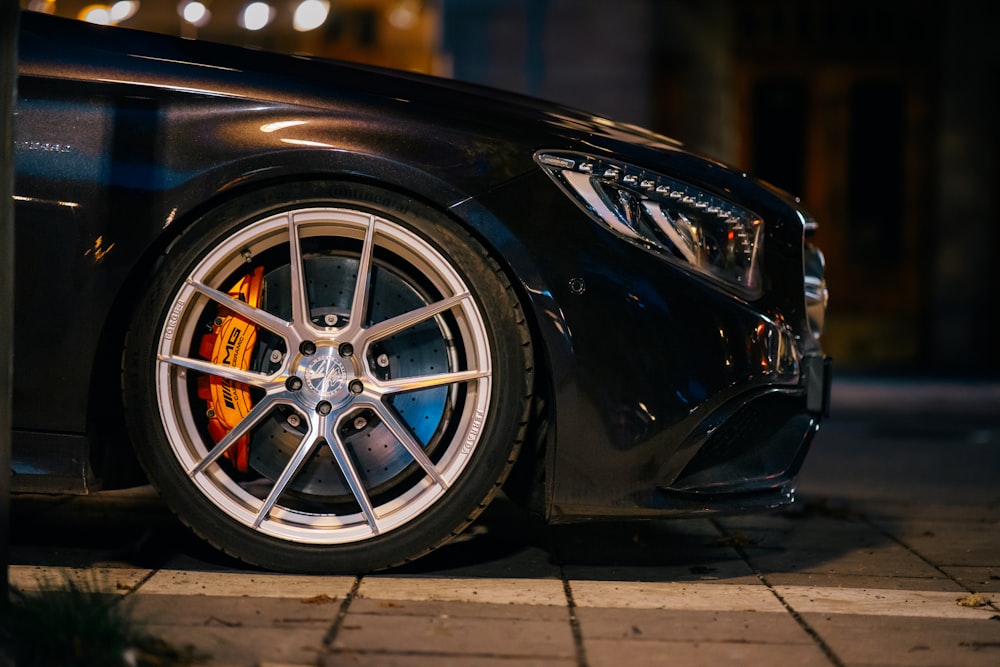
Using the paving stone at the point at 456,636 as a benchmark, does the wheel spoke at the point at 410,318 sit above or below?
above

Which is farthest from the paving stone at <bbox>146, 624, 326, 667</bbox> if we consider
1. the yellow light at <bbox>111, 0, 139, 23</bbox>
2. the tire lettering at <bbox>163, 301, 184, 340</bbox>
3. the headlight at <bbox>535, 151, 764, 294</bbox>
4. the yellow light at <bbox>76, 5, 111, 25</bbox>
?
the yellow light at <bbox>111, 0, 139, 23</bbox>

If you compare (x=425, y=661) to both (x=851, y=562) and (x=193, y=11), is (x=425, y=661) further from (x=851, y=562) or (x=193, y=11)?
(x=193, y=11)

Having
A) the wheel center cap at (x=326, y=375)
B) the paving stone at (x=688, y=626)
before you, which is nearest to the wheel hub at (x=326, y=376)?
the wheel center cap at (x=326, y=375)

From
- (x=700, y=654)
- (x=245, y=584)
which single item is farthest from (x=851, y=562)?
(x=245, y=584)

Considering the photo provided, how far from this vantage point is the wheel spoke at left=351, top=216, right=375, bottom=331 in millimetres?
3469

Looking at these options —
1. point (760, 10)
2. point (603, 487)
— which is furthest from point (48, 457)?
point (760, 10)

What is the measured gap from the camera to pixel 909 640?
3.10 meters

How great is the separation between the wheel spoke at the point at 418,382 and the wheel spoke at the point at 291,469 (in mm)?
192

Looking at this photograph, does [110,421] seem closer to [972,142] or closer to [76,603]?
[76,603]

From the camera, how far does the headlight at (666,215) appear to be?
346 centimetres

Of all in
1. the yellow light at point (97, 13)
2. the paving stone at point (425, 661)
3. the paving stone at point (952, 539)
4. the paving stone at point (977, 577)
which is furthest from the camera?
the yellow light at point (97, 13)

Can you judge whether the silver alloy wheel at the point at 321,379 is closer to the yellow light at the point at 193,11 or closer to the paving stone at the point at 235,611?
the paving stone at the point at 235,611

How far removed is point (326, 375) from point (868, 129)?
34.7 ft

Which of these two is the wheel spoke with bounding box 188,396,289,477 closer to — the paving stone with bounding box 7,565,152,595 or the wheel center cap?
the wheel center cap
